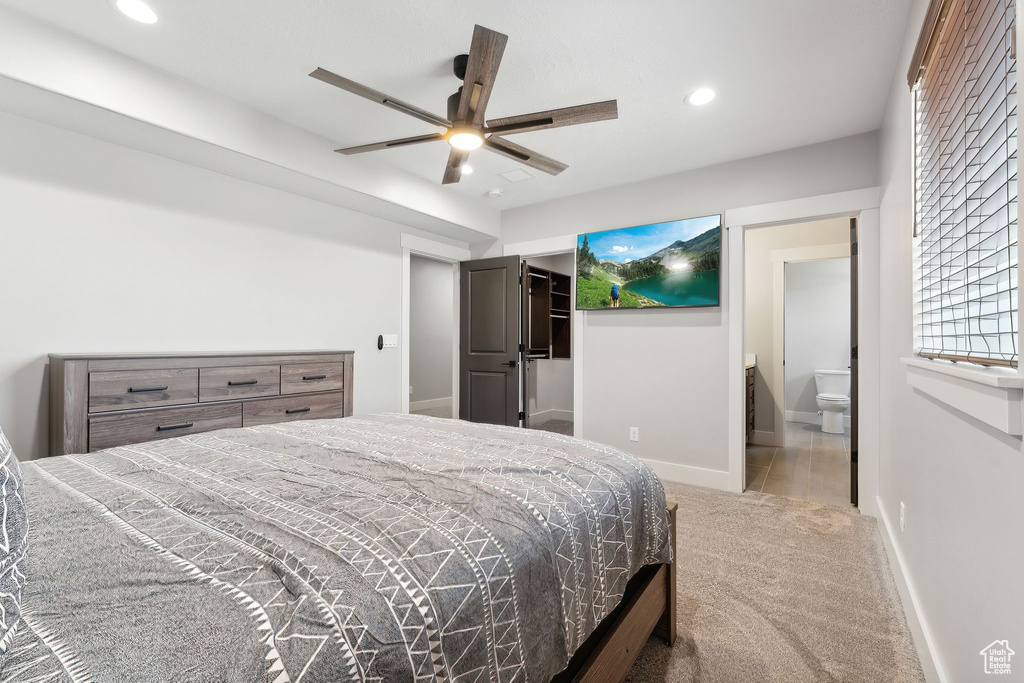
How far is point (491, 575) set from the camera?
0.88 meters

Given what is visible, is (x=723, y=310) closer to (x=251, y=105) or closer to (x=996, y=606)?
(x=996, y=606)

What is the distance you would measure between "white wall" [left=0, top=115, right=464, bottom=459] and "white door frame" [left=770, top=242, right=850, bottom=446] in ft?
13.7

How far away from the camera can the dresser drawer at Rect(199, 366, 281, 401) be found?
102 inches

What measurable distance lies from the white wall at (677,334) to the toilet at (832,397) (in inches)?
113

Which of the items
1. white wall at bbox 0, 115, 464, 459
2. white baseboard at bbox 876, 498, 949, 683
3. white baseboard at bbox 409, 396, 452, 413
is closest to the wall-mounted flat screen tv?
white baseboard at bbox 876, 498, 949, 683

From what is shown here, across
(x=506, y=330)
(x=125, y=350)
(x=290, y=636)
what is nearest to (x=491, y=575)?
(x=290, y=636)

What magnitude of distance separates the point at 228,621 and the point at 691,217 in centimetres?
385

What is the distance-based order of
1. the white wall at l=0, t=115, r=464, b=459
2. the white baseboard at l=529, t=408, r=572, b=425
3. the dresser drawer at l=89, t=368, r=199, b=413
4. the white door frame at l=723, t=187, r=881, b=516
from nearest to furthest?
the dresser drawer at l=89, t=368, r=199, b=413
the white wall at l=0, t=115, r=464, b=459
the white door frame at l=723, t=187, r=881, b=516
the white baseboard at l=529, t=408, r=572, b=425

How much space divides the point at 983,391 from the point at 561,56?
84.7 inches

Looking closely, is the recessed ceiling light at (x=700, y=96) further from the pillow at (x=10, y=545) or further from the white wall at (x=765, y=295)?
the pillow at (x=10, y=545)

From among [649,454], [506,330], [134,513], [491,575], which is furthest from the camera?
[506,330]

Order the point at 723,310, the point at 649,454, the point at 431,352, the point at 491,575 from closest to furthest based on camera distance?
the point at 491,575 < the point at 723,310 < the point at 649,454 < the point at 431,352

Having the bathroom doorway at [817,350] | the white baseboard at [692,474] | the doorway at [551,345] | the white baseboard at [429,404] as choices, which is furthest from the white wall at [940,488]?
the white baseboard at [429,404]

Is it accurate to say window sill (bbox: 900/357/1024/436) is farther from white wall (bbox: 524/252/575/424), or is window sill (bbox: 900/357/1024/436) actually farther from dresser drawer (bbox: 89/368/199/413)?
white wall (bbox: 524/252/575/424)
